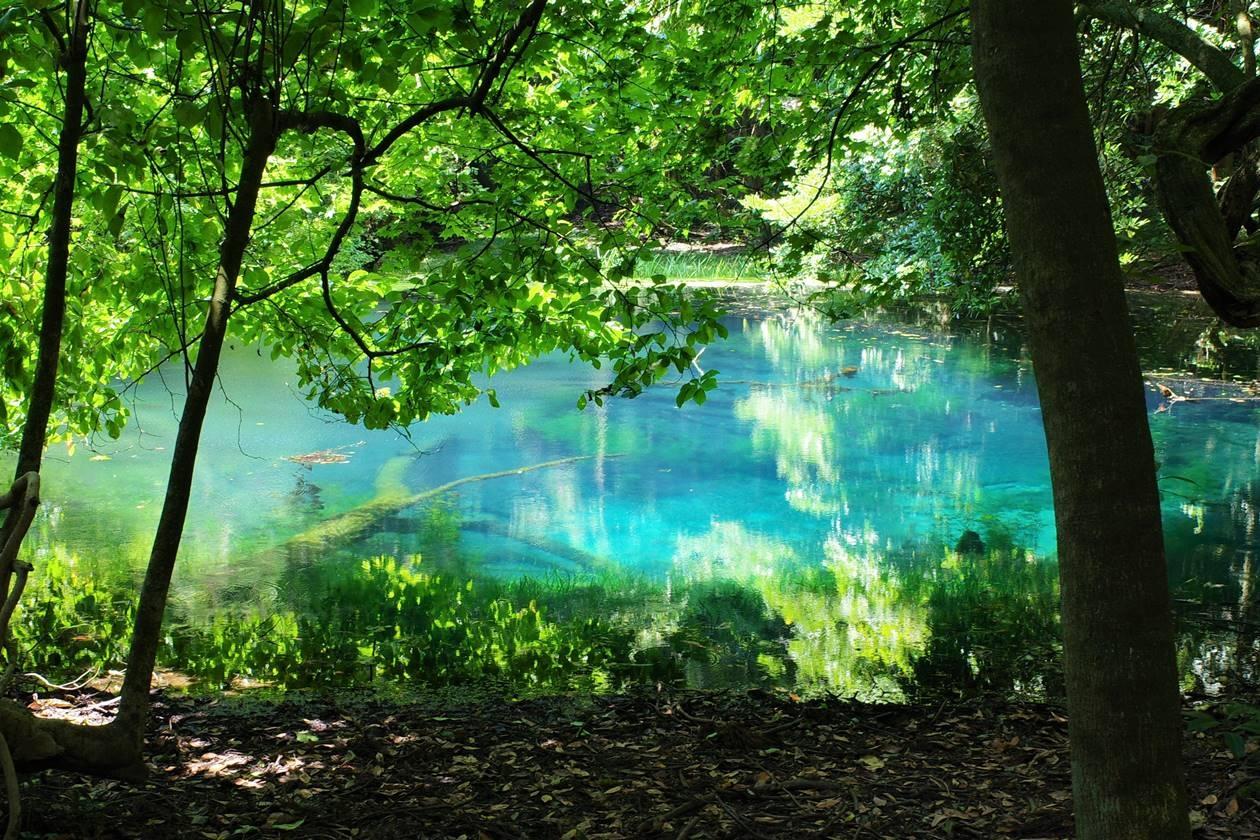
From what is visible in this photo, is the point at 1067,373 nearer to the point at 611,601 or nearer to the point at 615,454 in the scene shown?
the point at 611,601

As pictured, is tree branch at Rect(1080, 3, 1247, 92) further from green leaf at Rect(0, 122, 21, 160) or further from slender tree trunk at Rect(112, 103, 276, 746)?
green leaf at Rect(0, 122, 21, 160)

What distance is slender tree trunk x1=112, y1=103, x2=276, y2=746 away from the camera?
2508mm

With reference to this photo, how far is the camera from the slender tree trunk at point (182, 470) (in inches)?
98.7

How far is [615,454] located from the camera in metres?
10.4

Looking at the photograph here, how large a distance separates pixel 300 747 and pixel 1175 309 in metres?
15.7

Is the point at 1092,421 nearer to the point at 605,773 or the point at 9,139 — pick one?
the point at 9,139

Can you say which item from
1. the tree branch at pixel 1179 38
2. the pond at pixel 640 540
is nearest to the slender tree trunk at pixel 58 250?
the pond at pixel 640 540

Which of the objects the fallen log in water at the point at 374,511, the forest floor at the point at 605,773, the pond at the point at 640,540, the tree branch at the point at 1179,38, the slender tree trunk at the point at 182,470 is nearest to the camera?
the slender tree trunk at the point at 182,470

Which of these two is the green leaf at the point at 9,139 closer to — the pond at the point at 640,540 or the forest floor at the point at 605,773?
the pond at the point at 640,540

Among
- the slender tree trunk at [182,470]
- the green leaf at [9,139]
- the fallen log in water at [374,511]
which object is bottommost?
the fallen log in water at [374,511]

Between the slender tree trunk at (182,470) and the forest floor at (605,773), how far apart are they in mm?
324

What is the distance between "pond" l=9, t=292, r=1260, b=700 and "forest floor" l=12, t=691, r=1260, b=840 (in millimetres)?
762

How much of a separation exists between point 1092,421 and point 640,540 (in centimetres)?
653

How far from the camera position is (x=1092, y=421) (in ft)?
5.18
